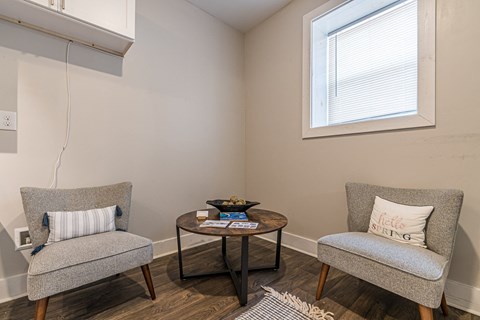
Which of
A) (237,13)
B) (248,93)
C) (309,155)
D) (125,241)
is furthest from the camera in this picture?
(248,93)

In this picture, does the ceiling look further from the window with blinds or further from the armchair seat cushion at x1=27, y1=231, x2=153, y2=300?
the armchair seat cushion at x1=27, y1=231, x2=153, y2=300

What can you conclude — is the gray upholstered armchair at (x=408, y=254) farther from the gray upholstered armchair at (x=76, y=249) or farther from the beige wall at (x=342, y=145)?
the gray upholstered armchair at (x=76, y=249)

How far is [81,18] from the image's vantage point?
4.89ft

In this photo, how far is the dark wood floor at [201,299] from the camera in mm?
1360

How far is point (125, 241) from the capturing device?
1.41m

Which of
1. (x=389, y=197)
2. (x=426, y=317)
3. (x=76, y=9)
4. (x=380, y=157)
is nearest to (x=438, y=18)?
(x=380, y=157)

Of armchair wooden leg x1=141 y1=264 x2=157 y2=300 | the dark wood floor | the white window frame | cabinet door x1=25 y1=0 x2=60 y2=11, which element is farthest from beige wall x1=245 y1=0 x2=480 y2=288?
cabinet door x1=25 y1=0 x2=60 y2=11

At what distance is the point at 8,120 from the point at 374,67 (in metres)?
2.90

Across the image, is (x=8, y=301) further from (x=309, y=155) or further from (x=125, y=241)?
(x=309, y=155)

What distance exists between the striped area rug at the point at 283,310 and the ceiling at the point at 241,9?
2.84 m

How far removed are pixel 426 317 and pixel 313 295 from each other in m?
0.65

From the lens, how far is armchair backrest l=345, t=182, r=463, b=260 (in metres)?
1.29

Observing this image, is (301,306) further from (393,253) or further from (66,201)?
(66,201)

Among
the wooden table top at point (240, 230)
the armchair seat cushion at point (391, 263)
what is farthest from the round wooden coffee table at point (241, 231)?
the armchair seat cushion at point (391, 263)
